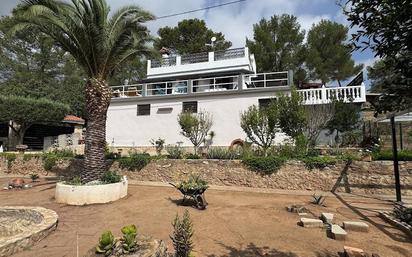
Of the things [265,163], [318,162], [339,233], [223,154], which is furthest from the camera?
[223,154]

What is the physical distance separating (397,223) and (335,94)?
41.0 feet

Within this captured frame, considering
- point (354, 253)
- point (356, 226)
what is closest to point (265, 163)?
point (356, 226)

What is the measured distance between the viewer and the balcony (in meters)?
23.3

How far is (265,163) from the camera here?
12.8 metres

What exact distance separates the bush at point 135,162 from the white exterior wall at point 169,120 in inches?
238

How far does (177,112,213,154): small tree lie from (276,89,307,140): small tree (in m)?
5.71

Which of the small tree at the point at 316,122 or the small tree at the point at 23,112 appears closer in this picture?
the small tree at the point at 316,122

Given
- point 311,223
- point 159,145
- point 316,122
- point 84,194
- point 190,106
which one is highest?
point 190,106

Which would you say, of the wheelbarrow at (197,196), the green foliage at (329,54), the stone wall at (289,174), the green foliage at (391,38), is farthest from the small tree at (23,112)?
the green foliage at (391,38)

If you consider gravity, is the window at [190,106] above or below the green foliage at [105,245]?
above

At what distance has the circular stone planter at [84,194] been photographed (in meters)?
9.48

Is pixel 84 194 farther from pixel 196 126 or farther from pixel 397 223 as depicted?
pixel 196 126

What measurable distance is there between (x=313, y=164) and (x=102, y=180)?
27.2ft

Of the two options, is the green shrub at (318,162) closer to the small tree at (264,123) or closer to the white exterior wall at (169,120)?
the small tree at (264,123)
